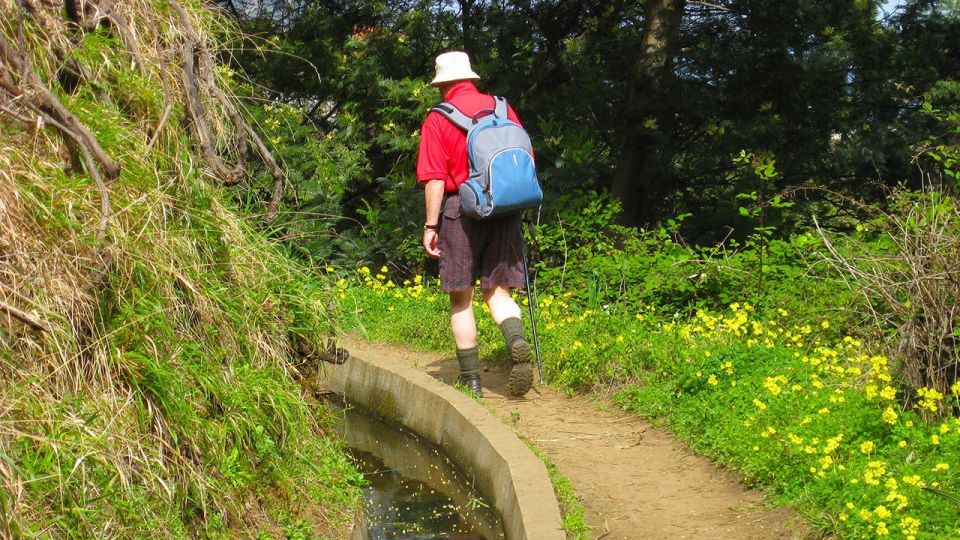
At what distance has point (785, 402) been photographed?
5672mm

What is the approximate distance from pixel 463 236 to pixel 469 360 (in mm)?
789

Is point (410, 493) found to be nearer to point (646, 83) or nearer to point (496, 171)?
point (496, 171)

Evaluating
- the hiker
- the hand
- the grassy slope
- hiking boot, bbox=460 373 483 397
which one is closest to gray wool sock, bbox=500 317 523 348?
the hiker

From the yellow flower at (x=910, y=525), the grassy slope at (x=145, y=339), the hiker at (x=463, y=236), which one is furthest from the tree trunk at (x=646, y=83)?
the yellow flower at (x=910, y=525)

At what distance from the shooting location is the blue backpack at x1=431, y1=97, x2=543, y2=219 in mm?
6387

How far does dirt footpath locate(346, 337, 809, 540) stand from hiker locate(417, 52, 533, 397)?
357 mm

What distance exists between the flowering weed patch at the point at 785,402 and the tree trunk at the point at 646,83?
3.04 metres

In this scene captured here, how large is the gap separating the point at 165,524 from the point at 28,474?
0.60m

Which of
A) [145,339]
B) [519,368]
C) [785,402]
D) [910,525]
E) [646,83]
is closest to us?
[910,525]

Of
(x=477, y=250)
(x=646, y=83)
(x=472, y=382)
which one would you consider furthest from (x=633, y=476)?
(x=646, y=83)

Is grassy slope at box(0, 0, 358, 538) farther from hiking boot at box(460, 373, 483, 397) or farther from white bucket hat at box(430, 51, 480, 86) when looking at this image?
white bucket hat at box(430, 51, 480, 86)

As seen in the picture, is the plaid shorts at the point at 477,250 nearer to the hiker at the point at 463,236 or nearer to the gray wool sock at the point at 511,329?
the hiker at the point at 463,236

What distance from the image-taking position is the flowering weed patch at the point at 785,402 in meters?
4.48

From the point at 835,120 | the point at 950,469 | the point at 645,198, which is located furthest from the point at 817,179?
the point at 950,469
